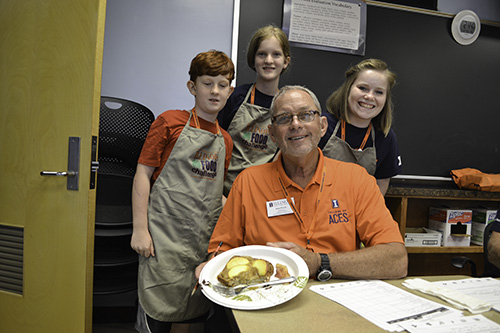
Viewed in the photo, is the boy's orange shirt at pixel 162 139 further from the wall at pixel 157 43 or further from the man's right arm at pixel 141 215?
the wall at pixel 157 43

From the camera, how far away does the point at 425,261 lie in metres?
3.08

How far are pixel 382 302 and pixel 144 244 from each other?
1123 mm

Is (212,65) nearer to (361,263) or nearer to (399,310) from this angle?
(361,263)

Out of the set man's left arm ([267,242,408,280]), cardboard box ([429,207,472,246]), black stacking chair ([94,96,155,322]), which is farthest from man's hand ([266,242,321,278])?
cardboard box ([429,207,472,246])

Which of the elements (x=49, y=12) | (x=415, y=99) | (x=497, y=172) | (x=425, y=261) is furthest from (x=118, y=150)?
(x=497, y=172)

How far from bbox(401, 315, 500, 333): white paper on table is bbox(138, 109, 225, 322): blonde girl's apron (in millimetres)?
1114

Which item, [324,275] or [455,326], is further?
[324,275]

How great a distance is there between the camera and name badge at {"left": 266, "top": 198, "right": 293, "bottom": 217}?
134cm

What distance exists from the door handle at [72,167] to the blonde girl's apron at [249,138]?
81 centimetres

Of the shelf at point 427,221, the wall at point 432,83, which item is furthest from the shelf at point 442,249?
the wall at point 432,83

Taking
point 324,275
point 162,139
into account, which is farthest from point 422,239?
point 162,139

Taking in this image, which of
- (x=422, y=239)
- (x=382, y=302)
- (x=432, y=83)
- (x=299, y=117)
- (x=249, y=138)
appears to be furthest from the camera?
(x=432, y=83)

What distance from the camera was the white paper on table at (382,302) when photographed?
0.79m

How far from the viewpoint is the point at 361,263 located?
3.62 feet
